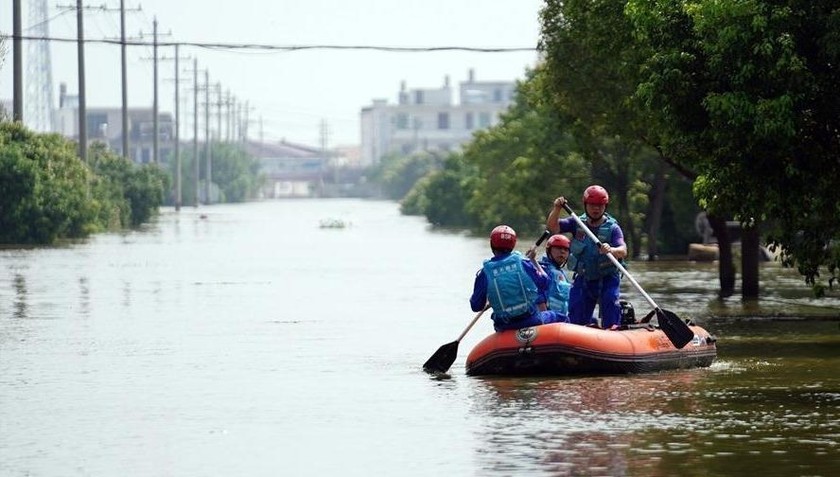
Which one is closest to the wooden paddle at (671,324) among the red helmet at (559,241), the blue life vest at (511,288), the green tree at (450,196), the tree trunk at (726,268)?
the red helmet at (559,241)

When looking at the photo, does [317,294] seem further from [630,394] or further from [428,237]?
[428,237]

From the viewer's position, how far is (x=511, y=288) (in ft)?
68.0

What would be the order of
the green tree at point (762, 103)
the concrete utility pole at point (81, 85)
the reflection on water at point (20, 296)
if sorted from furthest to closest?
the concrete utility pole at point (81, 85)
the reflection on water at point (20, 296)
the green tree at point (762, 103)

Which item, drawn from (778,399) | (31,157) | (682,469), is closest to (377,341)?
(778,399)

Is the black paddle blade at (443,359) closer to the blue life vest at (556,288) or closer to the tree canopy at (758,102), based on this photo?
the blue life vest at (556,288)

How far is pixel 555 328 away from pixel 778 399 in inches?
97.7

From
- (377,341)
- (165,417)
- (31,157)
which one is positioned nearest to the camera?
(165,417)

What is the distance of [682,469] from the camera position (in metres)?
14.6

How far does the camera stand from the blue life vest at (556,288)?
2186 cm

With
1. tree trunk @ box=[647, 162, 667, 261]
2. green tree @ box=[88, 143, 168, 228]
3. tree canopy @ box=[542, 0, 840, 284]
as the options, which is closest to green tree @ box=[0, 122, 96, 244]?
green tree @ box=[88, 143, 168, 228]

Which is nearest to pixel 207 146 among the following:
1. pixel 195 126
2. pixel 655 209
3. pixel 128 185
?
pixel 195 126

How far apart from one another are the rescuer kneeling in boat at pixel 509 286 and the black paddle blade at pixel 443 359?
985mm

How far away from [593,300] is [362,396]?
11.5 feet

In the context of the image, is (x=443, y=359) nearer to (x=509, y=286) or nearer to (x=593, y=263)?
(x=509, y=286)
